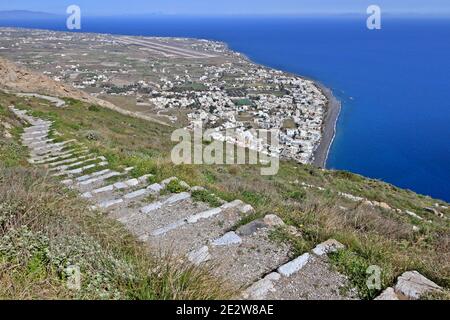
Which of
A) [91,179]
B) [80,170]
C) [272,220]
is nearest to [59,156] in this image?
[80,170]

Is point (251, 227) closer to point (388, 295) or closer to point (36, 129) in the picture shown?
point (388, 295)

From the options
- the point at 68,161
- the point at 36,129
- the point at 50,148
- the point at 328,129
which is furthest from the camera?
the point at 328,129

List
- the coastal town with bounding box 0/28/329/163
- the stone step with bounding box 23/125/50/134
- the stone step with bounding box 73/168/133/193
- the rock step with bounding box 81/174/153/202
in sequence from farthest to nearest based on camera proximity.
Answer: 1. the coastal town with bounding box 0/28/329/163
2. the stone step with bounding box 23/125/50/134
3. the stone step with bounding box 73/168/133/193
4. the rock step with bounding box 81/174/153/202

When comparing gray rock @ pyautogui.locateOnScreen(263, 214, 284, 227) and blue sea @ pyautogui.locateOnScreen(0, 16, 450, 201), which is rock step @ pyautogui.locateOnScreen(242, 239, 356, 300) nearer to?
gray rock @ pyautogui.locateOnScreen(263, 214, 284, 227)

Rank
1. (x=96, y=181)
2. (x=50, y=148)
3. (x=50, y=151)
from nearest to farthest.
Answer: (x=96, y=181), (x=50, y=151), (x=50, y=148)
